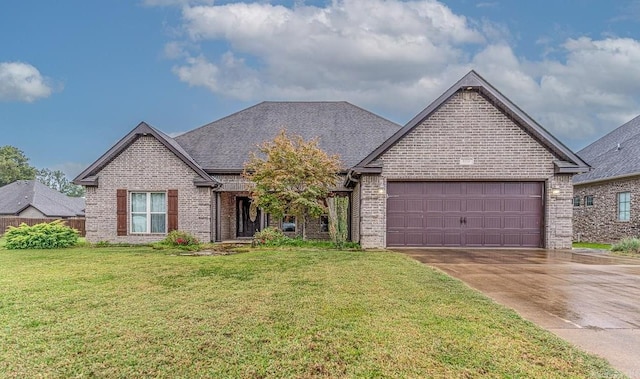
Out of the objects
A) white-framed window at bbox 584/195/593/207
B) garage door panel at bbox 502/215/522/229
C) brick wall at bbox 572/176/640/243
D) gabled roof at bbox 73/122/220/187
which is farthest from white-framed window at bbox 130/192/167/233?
white-framed window at bbox 584/195/593/207

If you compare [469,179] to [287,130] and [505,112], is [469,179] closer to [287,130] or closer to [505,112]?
[505,112]

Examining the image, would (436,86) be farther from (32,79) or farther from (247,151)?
(32,79)

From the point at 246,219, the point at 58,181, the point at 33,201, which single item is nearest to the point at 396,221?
the point at 246,219

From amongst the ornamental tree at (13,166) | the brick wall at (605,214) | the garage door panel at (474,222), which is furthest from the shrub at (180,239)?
the ornamental tree at (13,166)

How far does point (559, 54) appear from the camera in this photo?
23.7 m

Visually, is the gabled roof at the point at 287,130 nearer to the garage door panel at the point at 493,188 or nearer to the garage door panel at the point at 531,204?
the garage door panel at the point at 493,188

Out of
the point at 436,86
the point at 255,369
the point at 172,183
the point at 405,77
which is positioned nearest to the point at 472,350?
the point at 255,369

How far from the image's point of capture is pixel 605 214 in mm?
16469

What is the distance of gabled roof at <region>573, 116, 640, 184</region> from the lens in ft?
50.9

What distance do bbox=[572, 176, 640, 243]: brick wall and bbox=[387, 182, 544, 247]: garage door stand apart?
510 centimetres

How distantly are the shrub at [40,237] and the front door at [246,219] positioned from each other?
6.90m

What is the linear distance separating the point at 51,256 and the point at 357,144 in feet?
41.7

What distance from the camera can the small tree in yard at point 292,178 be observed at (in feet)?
45.1

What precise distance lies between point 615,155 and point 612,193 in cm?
261
